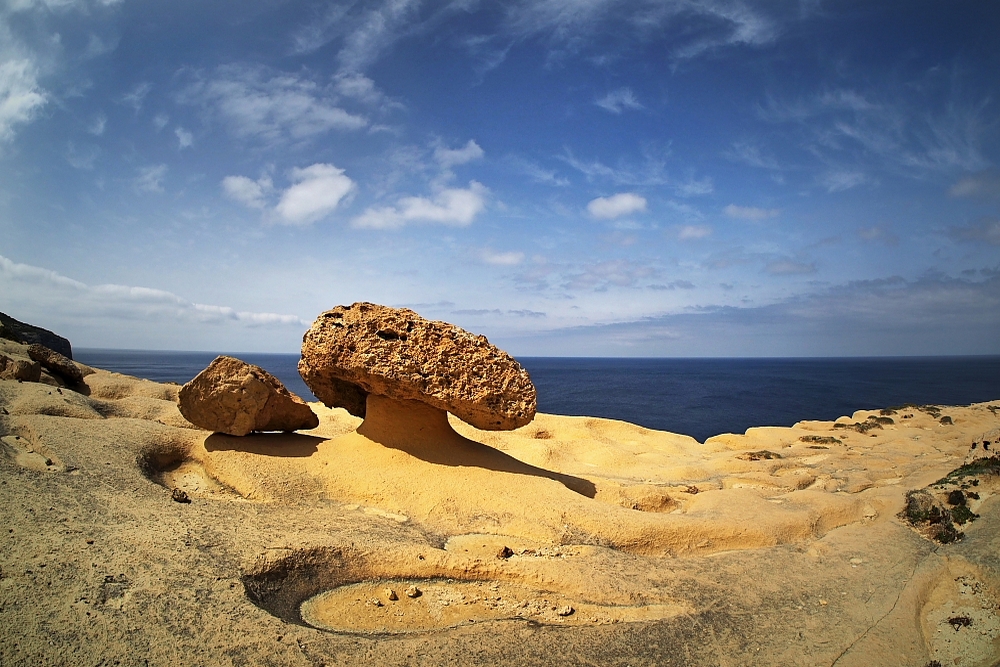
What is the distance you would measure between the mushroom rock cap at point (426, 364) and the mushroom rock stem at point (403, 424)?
385 millimetres

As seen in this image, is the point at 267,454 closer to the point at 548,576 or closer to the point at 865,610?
the point at 548,576

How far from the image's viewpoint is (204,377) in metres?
8.95

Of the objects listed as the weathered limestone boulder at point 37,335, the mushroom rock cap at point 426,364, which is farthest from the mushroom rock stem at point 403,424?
the weathered limestone boulder at point 37,335

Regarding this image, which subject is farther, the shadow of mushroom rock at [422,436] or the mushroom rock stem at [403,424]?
the mushroom rock stem at [403,424]

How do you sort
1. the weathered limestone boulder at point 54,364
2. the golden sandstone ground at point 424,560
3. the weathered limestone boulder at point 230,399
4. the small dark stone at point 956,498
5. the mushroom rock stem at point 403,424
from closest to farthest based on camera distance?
the golden sandstone ground at point 424,560
the small dark stone at point 956,498
the weathered limestone boulder at point 230,399
the mushroom rock stem at point 403,424
the weathered limestone boulder at point 54,364

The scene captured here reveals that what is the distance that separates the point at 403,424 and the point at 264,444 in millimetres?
2551

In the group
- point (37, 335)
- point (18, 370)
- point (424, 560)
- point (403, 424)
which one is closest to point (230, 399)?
point (403, 424)

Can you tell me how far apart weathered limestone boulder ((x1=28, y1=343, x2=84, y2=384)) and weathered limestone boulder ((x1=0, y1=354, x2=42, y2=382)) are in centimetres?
246

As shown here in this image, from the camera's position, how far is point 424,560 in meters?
6.37

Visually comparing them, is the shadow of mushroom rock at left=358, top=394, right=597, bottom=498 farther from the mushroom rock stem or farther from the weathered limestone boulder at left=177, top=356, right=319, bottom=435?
the weathered limestone boulder at left=177, top=356, right=319, bottom=435

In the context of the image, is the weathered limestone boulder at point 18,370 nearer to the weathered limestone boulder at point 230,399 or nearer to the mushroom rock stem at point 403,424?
the weathered limestone boulder at point 230,399

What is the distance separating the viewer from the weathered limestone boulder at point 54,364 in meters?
14.8

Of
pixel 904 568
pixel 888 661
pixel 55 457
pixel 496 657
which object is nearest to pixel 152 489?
pixel 55 457

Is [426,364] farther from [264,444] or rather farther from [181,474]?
[181,474]
